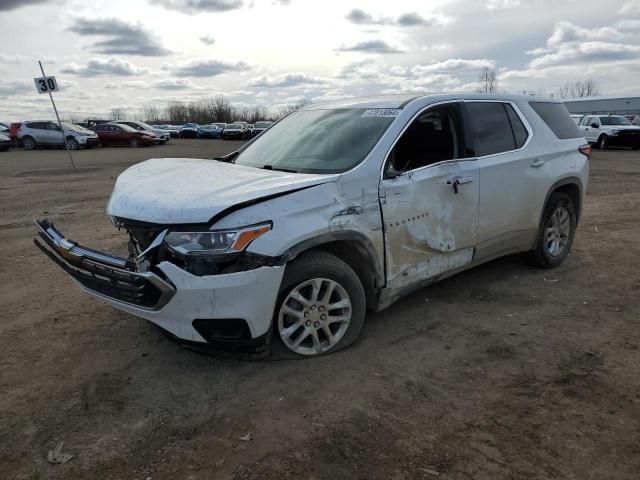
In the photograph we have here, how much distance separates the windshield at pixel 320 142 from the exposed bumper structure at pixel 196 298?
3.63 feet

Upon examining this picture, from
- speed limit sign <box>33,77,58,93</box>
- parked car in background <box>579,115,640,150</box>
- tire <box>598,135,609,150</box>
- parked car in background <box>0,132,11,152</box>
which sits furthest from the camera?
parked car in background <box>0,132,11,152</box>

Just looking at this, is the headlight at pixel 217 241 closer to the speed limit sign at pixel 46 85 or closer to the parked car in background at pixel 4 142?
the speed limit sign at pixel 46 85

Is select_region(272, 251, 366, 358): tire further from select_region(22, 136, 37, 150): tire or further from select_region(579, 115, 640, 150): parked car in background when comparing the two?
select_region(22, 136, 37, 150): tire

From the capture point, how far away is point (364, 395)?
311 centimetres

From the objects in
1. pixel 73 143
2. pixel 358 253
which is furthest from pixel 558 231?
pixel 73 143

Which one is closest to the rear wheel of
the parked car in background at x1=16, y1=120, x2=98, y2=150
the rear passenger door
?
the parked car in background at x1=16, y1=120, x2=98, y2=150

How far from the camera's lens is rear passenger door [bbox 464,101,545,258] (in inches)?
175

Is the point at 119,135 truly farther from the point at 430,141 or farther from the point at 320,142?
the point at 430,141

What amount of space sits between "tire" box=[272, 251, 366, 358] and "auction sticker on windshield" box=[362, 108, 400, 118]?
1.30m

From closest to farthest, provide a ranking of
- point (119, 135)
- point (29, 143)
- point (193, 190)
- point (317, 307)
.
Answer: point (193, 190)
point (317, 307)
point (29, 143)
point (119, 135)

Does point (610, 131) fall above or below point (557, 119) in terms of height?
below

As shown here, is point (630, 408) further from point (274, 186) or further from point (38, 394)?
point (38, 394)

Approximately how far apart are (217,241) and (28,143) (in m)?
32.2

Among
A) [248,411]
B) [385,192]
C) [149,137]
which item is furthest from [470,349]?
[149,137]
